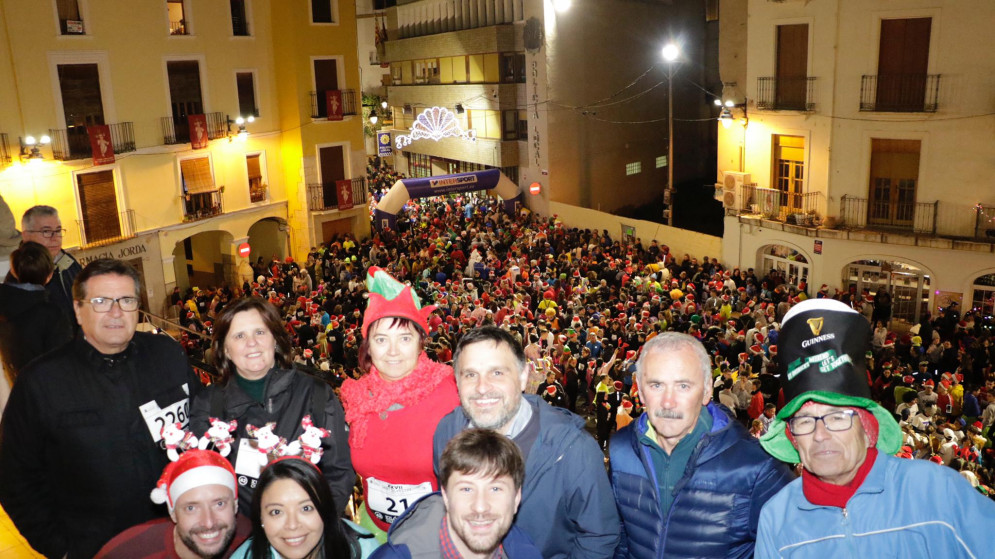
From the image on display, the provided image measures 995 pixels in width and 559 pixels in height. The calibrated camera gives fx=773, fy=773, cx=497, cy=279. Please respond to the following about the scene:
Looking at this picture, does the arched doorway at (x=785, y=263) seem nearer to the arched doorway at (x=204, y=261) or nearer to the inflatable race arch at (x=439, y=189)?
the inflatable race arch at (x=439, y=189)

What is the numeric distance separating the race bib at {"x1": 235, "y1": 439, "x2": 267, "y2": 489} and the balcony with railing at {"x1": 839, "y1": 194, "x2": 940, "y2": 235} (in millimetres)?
17501

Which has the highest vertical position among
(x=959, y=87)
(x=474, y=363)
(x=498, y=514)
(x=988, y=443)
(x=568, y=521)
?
(x=959, y=87)

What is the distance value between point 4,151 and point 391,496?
18.1 m

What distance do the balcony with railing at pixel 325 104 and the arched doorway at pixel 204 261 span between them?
15.8 feet

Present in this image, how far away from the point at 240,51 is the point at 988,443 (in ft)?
70.7

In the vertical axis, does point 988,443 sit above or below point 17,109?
below

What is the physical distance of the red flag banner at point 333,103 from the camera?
2478 centimetres

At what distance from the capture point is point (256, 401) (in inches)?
155

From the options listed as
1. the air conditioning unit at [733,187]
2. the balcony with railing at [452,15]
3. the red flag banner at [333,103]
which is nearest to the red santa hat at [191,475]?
the air conditioning unit at [733,187]

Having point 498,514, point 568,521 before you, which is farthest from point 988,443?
point 498,514

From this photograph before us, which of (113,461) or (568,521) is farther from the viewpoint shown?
(113,461)

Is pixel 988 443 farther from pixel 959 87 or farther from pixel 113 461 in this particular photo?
pixel 959 87

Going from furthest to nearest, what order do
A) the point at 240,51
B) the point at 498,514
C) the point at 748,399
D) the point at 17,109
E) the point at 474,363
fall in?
the point at 240,51, the point at 17,109, the point at 748,399, the point at 474,363, the point at 498,514

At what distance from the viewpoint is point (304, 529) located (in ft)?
10.7
